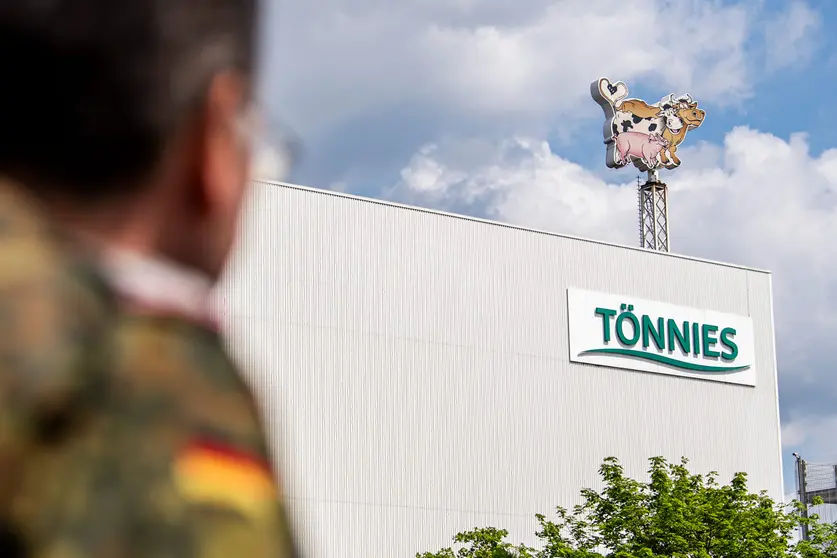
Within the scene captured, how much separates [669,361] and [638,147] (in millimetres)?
9589

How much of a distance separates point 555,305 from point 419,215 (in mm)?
5362

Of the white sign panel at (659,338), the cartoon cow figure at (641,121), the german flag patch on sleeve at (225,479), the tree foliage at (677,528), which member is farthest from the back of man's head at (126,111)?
the cartoon cow figure at (641,121)

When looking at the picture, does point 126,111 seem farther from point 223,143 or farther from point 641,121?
point 641,121

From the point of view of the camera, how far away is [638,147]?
4909 centimetres

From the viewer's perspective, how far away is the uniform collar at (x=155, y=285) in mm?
687

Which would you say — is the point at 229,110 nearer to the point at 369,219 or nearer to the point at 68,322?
the point at 68,322

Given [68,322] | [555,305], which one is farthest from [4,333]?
[555,305]

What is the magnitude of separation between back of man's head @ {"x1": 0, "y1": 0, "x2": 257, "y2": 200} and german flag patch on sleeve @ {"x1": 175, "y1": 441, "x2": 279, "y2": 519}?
0.15m

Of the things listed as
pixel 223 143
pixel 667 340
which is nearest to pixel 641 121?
pixel 667 340

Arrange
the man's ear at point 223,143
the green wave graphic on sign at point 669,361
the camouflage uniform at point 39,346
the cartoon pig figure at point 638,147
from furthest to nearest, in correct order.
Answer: the cartoon pig figure at point 638,147, the green wave graphic on sign at point 669,361, the man's ear at point 223,143, the camouflage uniform at point 39,346

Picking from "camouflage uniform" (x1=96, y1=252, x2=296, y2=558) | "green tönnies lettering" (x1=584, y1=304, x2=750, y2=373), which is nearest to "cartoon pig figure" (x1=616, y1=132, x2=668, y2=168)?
"green tönnies lettering" (x1=584, y1=304, x2=750, y2=373)

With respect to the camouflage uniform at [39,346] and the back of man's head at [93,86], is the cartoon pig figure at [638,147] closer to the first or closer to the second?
the back of man's head at [93,86]

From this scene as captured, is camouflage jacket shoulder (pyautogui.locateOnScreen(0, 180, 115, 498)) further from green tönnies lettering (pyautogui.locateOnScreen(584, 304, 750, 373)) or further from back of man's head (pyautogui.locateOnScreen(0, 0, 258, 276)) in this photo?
green tönnies lettering (pyautogui.locateOnScreen(584, 304, 750, 373))

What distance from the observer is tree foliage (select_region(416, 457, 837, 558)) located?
30734 millimetres
